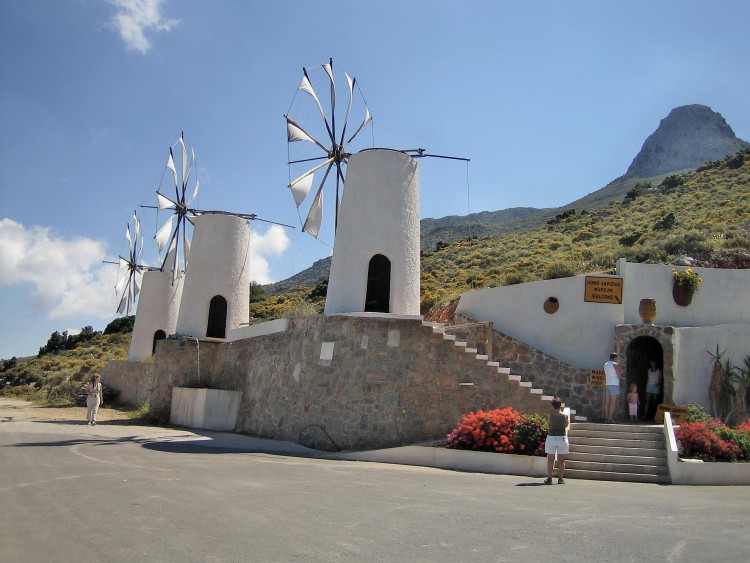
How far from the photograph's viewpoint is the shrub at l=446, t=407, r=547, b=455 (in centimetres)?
1274

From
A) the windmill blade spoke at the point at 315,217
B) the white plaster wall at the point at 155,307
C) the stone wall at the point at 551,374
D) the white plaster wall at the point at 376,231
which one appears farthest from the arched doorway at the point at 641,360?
the white plaster wall at the point at 155,307

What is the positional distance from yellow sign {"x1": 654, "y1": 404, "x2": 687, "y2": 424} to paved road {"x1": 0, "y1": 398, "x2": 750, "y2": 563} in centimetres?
429

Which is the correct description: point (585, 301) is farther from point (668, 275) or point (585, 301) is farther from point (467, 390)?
point (467, 390)

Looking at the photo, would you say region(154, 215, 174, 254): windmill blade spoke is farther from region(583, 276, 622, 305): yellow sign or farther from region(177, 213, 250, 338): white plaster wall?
region(583, 276, 622, 305): yellow sign

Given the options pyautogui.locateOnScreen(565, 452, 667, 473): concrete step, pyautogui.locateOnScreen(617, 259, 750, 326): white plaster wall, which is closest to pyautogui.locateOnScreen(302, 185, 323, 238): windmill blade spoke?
pyautogui.locateOnScreen(617, 259, 750, 326): white plaster wall

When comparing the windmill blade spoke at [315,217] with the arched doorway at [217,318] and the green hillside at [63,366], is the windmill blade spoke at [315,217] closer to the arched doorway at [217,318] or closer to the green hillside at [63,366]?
the arched doorway at [217,318]

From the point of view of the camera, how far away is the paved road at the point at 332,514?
6.09m

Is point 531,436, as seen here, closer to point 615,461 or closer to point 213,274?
point 615,461

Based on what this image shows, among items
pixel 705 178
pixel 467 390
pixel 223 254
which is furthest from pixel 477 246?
pixel 467 390

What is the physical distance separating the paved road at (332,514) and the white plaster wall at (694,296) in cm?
744

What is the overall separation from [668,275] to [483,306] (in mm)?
5164

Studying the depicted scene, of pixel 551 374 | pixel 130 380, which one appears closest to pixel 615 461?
pixel 551 374

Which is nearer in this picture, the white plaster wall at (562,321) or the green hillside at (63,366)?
the white plaster wall at (562,321)

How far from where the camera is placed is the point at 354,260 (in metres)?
17.2
